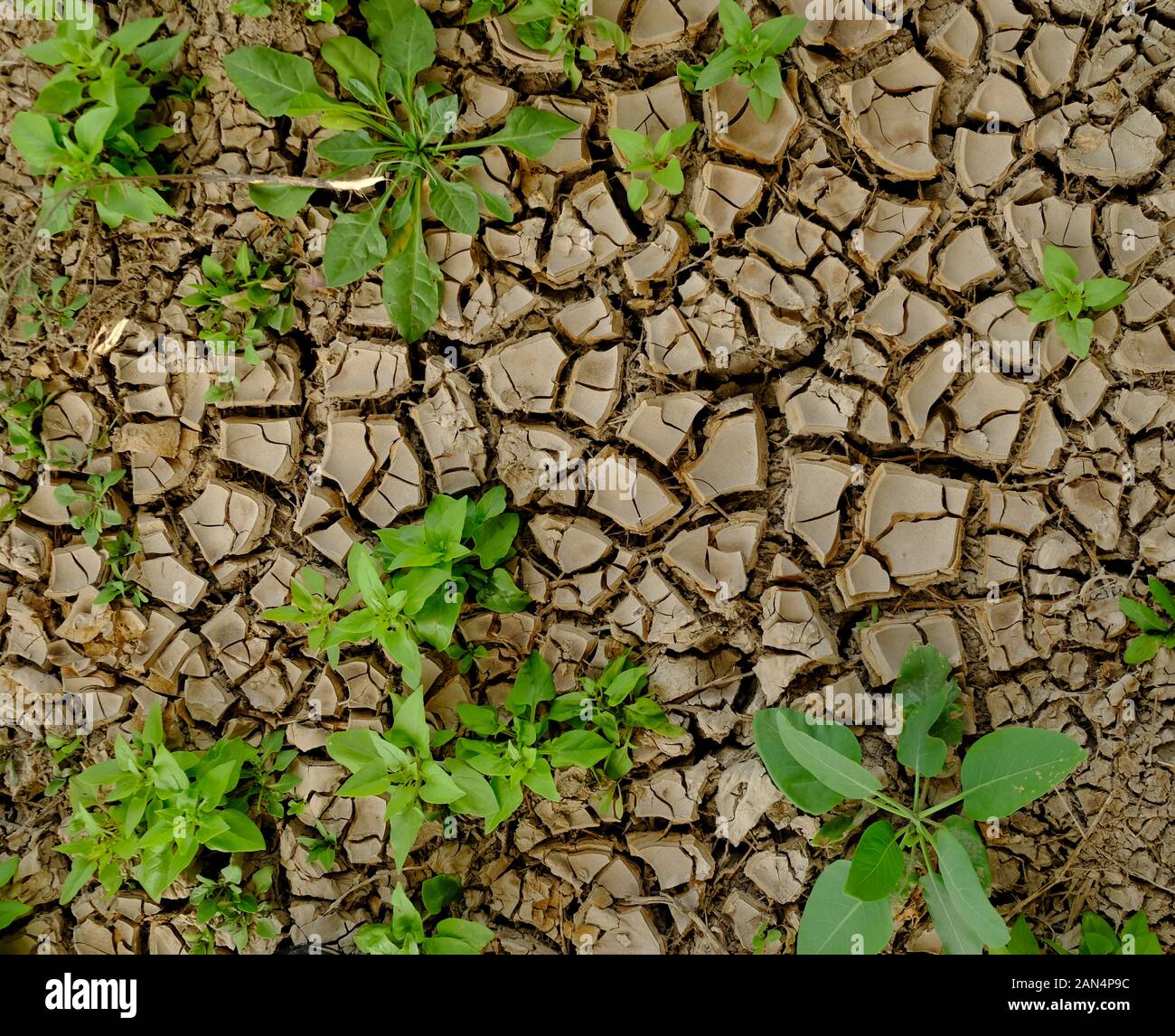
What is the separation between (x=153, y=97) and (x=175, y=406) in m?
1.00

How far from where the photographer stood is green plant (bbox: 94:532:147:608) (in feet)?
8.42

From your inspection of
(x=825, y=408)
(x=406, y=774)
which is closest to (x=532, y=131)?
(x=825, y=408)

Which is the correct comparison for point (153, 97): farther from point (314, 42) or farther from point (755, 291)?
point (755, 291)

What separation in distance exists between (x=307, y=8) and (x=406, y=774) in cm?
236

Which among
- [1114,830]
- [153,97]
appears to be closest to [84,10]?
[153,97]

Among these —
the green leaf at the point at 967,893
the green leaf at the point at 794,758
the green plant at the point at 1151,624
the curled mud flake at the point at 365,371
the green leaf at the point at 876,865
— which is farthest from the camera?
the curled mud flake at the point at 365,371

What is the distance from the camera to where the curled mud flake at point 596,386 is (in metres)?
2.45

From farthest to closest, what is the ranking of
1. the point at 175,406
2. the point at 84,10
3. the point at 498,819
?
the point at 175,406, the point at 84,10, the point at 498,819

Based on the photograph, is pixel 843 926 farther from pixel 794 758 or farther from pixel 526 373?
pixel 526 373

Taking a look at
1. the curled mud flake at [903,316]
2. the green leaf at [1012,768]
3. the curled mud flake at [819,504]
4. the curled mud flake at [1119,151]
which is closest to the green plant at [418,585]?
the curled mud flake at [819,504]

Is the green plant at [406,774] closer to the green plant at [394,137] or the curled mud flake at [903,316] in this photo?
the green plant at [394,137]

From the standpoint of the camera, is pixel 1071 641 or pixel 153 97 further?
pixel 153 97

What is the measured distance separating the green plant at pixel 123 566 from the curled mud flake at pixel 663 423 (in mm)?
1674
